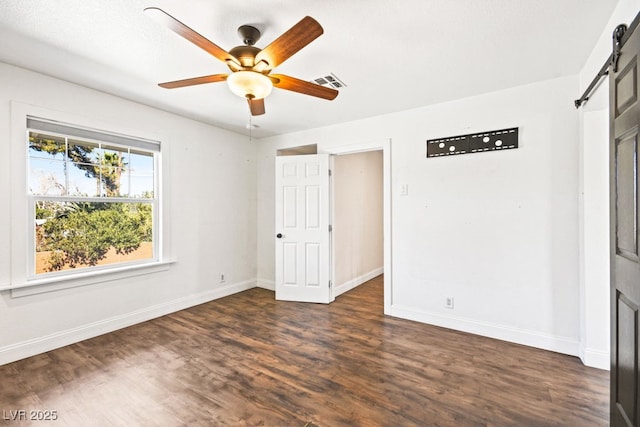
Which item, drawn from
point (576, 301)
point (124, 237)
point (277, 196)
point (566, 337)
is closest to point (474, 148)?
point (576, 301)

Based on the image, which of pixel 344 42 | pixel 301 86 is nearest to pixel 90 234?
pixel 301 86

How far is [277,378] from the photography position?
7.44 ft

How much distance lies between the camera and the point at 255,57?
1.87 m

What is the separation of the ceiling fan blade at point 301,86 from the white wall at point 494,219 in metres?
1.69

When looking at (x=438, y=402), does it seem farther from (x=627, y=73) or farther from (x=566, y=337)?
(x=627, y=73)

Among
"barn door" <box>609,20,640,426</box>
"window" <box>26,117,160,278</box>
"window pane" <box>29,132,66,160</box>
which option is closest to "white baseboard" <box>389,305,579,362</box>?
"barn door" <box>609,20,640,426</box>

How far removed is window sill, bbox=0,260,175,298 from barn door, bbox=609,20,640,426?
4039mm

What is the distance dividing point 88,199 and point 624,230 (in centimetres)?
416

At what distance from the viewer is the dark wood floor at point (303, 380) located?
1.86 meters

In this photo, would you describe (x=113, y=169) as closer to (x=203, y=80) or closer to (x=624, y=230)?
(x=203, y=80)

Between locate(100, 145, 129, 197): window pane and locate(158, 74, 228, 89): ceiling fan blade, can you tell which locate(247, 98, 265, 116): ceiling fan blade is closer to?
locate(158, 74, 228, 89): ceiling fan blade

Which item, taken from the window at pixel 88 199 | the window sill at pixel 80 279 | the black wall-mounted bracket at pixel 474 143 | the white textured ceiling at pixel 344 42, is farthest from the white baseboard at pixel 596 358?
the window at pixel 88 199

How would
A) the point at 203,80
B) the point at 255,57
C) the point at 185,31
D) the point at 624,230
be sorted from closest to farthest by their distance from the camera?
1. the point at 624,230
2. the point at 185,31
3. the point at 255,57
4. the point at 203,80

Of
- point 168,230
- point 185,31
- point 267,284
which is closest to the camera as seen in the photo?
point 185,31
